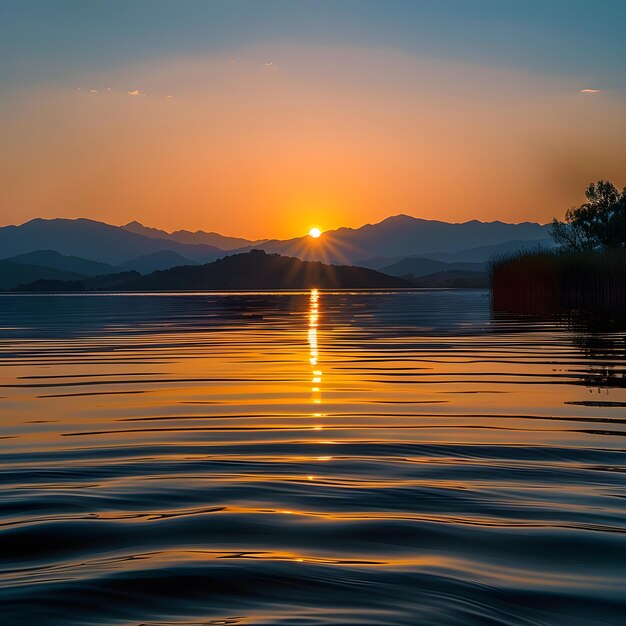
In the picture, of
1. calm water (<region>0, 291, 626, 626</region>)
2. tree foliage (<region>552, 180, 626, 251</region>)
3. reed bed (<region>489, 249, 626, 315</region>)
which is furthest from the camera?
tree foliage (<region>552, 180, 626, 251</region>)

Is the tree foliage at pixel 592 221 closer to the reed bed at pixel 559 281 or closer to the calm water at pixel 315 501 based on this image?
the reed bed at pixel 559 281

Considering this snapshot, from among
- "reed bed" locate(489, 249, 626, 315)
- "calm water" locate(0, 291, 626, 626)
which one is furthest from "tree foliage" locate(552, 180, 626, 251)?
"calm water" locate(0, 291, 626, 626)

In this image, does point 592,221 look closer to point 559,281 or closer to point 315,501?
point 559,281

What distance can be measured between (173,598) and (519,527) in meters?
2.26

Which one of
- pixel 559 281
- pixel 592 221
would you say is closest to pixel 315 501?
pixel 559 281

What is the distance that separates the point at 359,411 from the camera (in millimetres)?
11156

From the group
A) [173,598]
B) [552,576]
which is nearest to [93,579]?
[173,598]

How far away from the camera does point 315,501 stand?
247 inches

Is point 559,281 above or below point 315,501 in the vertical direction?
above

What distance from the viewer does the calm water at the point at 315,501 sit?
423cm

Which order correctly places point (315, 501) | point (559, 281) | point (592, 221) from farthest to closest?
point (592, 221)
point (559, 281)
point (315, 501)

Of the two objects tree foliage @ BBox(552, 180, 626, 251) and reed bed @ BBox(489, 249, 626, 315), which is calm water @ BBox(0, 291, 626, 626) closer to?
reed bed @ BBox(489, 249, 626, 315)

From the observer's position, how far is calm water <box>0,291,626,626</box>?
423 centimetres

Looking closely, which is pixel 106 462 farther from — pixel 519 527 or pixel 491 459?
pixel 519 527
